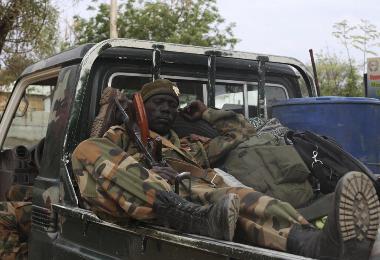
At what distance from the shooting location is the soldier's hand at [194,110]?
3.22 meters

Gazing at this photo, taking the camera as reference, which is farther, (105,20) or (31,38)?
(105,20)

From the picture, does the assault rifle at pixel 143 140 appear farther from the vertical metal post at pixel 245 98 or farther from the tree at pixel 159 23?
the tree at pixel 159 23

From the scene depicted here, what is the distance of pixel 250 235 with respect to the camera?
2.03 metres

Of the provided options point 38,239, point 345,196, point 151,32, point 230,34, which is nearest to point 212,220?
point 345,196

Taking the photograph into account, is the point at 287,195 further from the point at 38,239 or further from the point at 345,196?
the point at 38,239

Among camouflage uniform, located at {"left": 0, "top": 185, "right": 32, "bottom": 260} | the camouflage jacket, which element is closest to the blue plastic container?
the camouflage jacket

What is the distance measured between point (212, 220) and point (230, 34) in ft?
66.4

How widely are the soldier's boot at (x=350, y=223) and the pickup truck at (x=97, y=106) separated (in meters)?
0.22

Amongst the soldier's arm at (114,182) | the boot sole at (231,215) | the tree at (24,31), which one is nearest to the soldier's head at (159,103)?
the soldier's arm at (114,182)

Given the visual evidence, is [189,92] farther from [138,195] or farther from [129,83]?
[138,195]

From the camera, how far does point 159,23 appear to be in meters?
19.8

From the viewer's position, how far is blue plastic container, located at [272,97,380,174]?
10.1 feet

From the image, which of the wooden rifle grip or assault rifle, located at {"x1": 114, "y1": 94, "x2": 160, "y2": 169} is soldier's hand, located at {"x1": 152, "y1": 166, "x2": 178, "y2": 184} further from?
the wooden rifle grip

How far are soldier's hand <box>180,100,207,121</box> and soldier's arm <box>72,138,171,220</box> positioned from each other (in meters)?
0.95
